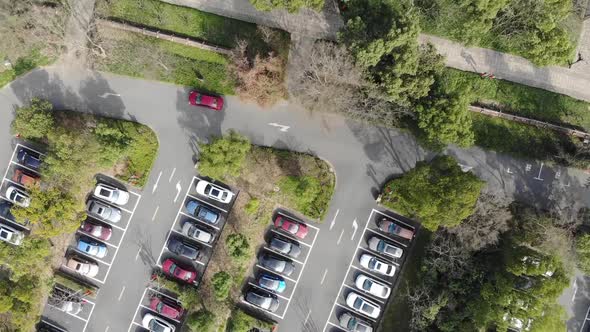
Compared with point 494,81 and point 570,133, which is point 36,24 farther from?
point 570,133

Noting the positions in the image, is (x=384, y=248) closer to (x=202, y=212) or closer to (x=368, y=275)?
(x=368, y=275)

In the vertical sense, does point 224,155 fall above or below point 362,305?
above

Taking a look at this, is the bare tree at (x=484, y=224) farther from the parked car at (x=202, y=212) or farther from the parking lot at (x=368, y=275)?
the parked car at (x=202, y=212)

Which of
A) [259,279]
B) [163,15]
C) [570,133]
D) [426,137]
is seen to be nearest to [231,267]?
[259,279]

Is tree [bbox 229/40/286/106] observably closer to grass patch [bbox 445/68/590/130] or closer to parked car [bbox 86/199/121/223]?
parked car [bbox 86/199/121/223]

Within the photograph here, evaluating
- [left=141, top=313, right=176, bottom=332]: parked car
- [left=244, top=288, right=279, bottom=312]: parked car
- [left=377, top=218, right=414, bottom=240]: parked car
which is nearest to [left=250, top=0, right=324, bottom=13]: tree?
[left=377, top=218, right=414, bottom=240]: parked car

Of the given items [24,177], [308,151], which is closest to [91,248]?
[24,177]
